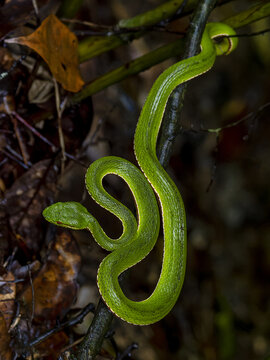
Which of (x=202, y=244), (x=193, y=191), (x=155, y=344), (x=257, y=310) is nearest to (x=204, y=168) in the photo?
(x=193, y=191)

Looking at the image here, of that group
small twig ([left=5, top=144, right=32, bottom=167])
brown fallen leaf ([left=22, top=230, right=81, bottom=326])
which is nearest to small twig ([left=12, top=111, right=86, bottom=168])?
small twig ([left=5, top=144, right=32, bottom=167])

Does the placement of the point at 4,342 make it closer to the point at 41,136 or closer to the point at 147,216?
the point at 147,216

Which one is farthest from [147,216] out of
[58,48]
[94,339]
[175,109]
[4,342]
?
[58,48]

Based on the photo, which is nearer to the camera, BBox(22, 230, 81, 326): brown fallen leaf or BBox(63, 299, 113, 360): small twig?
BBox(63, 299, 113, 360): small twig

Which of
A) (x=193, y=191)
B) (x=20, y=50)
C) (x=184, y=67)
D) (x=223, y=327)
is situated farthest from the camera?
(x=193, y=191)

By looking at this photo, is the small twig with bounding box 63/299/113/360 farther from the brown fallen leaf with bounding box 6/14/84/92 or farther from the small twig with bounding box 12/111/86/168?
the brown fallen leaf with bounding box 6/14/84/92

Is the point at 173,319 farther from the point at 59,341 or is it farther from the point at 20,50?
the point at 20,50

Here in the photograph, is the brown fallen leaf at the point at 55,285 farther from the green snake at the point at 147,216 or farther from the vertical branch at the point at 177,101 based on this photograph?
the vertical branch at the point at 177,101

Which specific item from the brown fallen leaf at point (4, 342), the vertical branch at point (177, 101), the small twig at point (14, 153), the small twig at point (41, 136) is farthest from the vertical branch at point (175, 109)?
the small twig at point (14, 153)
